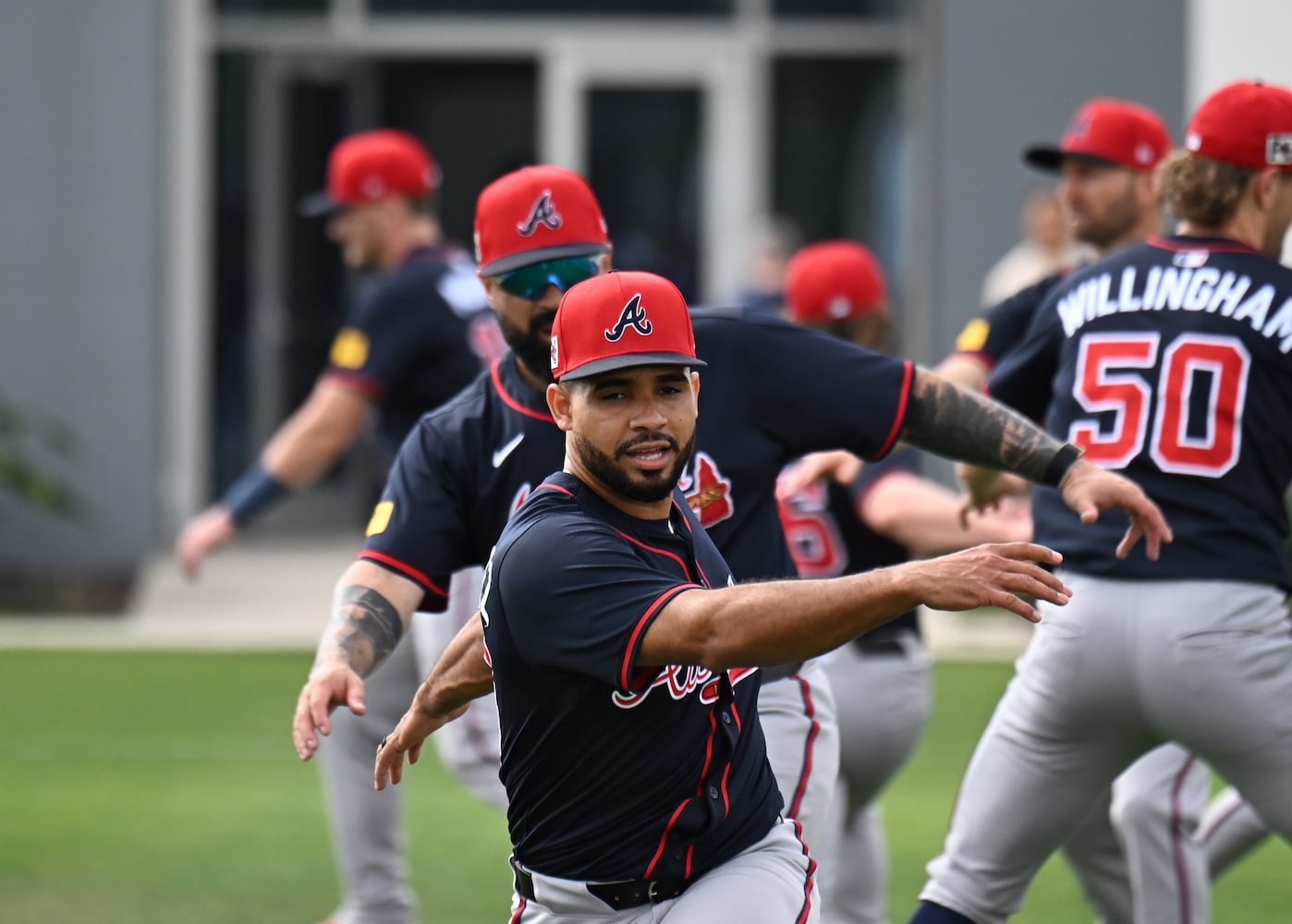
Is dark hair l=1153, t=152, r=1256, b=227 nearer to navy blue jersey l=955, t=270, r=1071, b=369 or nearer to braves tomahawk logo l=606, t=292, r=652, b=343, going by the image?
navy blue jersey l=955, t=270, r=1071, b=369

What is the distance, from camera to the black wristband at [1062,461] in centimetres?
430

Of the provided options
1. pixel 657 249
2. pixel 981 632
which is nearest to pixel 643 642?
pixel 981 632

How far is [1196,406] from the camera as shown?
4488mm

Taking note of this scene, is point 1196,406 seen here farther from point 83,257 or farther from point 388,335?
point 83,257

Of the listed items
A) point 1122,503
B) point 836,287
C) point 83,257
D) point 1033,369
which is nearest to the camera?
point 1122,503

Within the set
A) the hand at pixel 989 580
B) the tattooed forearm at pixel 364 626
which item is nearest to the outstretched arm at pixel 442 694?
the tattooed forearm at pixel 364 626

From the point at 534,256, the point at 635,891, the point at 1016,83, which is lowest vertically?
the point at 635,891

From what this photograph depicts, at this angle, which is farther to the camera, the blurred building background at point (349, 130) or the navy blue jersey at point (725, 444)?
the blurred building background at point (349, 130)

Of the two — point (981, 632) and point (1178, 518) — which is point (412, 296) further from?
point (981, 632)

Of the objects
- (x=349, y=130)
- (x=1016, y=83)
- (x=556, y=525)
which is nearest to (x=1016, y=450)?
(x=556, y=525)

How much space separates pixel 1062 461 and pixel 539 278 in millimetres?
1217

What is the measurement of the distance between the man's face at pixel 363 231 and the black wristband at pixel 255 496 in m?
0.94

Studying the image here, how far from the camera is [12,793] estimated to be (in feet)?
27.6

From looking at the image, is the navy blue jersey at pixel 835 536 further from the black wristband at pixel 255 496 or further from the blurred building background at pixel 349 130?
the blurred building background at pixel 349 130
